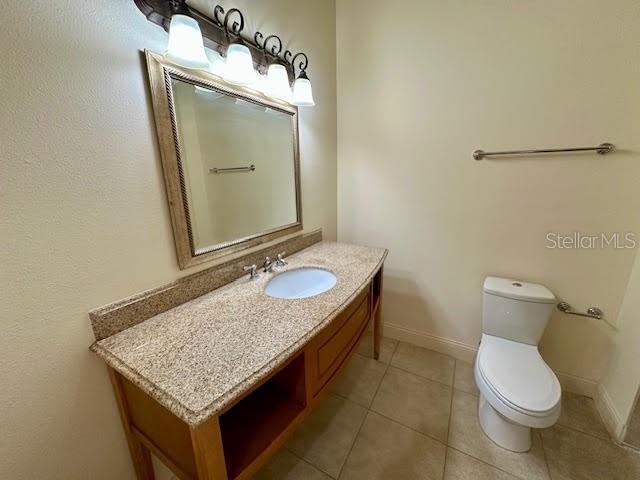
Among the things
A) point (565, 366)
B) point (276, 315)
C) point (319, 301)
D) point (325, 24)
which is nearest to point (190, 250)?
point (276, 315)

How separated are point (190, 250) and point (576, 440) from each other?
6.84 ft

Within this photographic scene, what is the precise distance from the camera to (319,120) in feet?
5.72

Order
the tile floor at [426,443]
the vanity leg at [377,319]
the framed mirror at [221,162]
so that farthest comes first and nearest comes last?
the vanity leg at [377,319], the tile floor at [426,443], the framed mirror at [221,162]

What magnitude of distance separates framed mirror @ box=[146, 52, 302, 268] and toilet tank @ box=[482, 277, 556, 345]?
1264mm

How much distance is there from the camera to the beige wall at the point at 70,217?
0.64 metres

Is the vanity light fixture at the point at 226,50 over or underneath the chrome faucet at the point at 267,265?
over

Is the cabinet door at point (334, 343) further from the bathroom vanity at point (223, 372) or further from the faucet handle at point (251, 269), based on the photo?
the faucet handle at point (251, 269)

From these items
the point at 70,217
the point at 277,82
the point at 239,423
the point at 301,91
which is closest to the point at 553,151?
the point at 301,91

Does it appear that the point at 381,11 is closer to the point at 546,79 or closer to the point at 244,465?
the point at 546,79

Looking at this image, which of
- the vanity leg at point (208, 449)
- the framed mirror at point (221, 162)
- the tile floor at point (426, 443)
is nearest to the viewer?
the vanity leg at point (208, 449)

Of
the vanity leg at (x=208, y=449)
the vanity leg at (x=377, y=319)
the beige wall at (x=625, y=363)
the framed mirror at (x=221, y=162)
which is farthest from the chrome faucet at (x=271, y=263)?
the beige wall at (x=625, y=363)

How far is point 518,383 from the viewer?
47.4 inches

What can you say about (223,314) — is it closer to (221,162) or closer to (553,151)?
(221,162)

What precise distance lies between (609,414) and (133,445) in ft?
7.46
